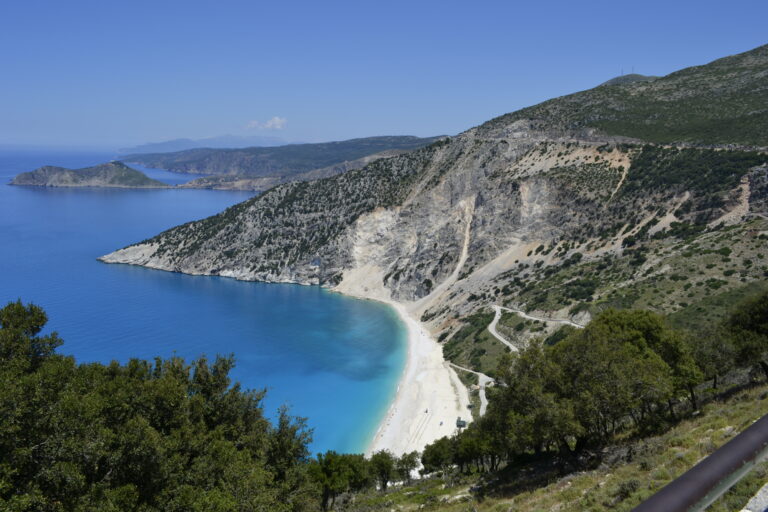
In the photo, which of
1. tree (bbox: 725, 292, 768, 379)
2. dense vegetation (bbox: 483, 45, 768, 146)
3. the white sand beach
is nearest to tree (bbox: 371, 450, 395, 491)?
the white sand beach

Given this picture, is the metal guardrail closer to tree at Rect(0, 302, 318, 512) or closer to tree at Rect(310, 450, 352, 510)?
tree at Rect(0, 302, 318, 512)

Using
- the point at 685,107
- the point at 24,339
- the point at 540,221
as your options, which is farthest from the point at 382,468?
the point at 685,107

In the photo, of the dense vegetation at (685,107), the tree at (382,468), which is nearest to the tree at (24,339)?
the tree at (382,468)

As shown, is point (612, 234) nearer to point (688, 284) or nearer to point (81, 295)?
point (688, 284)

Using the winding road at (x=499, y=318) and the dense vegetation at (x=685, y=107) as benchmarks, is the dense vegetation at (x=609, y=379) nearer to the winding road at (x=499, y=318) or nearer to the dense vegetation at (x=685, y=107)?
the winding road at (x=499, y=318)

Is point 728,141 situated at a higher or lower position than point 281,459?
higher

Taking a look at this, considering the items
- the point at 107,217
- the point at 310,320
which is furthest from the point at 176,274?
the point at 107,217
